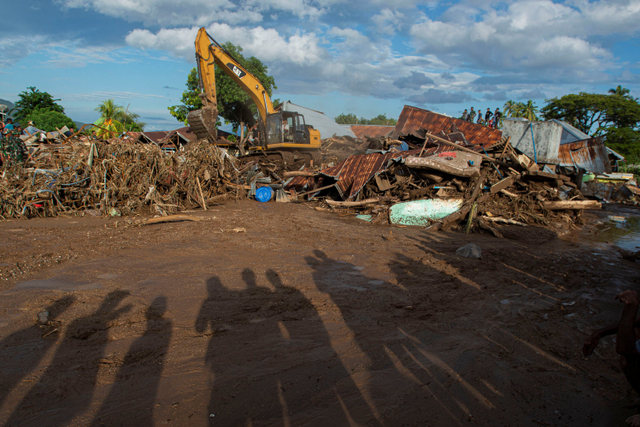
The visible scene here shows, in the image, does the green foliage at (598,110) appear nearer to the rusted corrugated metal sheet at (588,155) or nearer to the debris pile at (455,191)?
the rusted corrugated metal sheet at (588,155)

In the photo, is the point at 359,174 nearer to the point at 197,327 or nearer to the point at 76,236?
the point at 76,236

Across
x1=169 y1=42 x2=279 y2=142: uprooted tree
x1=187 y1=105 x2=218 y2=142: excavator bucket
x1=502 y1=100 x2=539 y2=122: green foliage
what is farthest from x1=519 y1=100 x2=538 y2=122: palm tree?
x1=187 y1=105 x2=218 y2=142: excavator bucket

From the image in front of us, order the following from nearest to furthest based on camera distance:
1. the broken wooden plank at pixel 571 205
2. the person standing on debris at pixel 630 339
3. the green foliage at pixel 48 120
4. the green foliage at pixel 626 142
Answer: the person standing on debris at pixel 630 339, the broken wooden plank at pixel 571 205, the green foliage at pixel 48 120, the green foliage at pixel 626 142

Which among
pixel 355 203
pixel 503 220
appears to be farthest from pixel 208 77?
pixel 503 220

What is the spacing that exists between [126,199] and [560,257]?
1038cm

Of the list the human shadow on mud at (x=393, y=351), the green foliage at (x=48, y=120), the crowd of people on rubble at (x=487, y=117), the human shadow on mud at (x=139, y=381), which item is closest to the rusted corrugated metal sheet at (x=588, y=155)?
the crowd of people on rubble at (x=487, y=117)

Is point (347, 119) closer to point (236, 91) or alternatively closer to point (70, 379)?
point (236, 91)

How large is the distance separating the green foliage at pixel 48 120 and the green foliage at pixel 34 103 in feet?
4.42

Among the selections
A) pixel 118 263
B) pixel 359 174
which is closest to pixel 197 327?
pixel 118 263

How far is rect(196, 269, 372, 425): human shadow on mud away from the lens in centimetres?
234

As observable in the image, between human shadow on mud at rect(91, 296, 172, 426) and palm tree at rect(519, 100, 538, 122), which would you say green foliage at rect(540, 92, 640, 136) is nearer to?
palm tree at rect(519, 100, 538, 122)

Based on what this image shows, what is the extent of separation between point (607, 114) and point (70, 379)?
4813 centimetres

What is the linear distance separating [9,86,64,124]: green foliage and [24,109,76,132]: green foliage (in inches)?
53.1

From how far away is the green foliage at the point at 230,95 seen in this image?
29.6 metres
